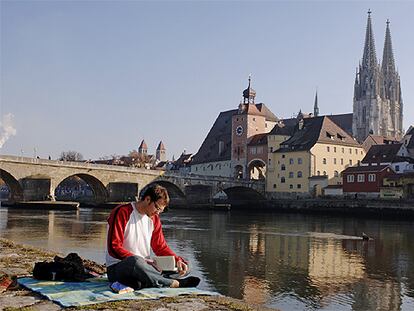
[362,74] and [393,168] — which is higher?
[362,74]

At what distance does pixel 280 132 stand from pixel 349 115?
194 ft

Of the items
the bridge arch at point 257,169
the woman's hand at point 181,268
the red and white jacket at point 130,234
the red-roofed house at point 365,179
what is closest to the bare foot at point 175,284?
the woman's hand at point 181,268

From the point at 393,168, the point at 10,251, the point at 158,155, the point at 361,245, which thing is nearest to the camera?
the point at 10,251

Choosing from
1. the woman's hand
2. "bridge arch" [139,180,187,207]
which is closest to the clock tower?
"bridge arch" [139,180,187,207]

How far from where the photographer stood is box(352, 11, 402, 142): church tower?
130 metres

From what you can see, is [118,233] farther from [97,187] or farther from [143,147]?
[143,147]

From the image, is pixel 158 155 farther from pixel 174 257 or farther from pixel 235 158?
pixel 174 257

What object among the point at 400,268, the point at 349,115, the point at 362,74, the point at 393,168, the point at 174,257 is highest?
the point at 362,74

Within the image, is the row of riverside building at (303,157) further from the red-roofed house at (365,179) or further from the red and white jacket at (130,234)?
the red and white jacket at (130,234)

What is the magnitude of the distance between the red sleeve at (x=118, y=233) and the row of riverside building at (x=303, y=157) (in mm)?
60232

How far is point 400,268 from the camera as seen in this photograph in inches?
772

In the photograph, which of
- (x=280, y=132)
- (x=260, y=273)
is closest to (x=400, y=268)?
(x=260, y=273)

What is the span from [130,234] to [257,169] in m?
87.3

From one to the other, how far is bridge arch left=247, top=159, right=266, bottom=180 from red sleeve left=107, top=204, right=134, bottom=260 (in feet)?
267
